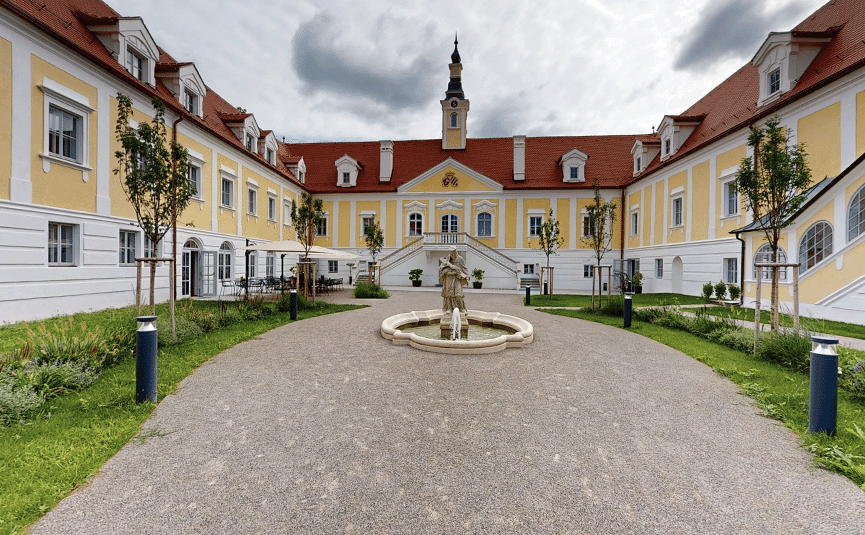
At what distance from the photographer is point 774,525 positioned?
283 cm

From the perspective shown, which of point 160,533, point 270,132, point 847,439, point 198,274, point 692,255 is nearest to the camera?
point 160,533

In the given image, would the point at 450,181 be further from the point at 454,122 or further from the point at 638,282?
the point at 638,282

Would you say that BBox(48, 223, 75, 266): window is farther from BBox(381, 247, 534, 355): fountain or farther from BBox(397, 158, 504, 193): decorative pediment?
BBox(397, 158, 504, 193): decorative pediment

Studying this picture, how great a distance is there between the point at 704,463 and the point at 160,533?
463cm

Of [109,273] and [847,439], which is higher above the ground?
[109,273]

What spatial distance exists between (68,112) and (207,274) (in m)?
8.63

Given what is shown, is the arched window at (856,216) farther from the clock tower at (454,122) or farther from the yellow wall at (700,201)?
the clock tower at (454,122)

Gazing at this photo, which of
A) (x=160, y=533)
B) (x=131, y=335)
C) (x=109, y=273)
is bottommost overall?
(x=160, y=533)

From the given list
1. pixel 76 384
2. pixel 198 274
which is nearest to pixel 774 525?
pixel 76 384

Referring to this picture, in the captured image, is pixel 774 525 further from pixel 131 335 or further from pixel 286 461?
pixel 131 335

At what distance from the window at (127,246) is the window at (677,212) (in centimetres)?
2663

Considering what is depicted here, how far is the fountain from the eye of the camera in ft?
25.9

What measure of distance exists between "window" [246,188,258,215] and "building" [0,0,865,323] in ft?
0.43

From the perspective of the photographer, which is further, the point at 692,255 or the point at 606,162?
the point at 606,162
